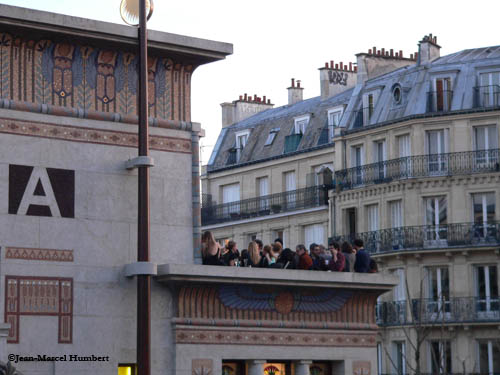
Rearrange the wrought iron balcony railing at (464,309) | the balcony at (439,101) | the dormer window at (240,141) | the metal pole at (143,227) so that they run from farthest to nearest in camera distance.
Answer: the dormer window at (240,141), the balcony at (439,101), the wrought iron balcony railing at (464,309), the metal pole at (143,227)

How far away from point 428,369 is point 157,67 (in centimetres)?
3327

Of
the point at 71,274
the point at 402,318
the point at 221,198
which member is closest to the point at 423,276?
the point at 402,318

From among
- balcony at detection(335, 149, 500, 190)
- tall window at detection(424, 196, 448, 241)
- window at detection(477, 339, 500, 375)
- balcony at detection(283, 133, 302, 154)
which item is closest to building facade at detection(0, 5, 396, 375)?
window at detection(477, 339, 500, 375)

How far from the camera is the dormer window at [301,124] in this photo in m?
66.4

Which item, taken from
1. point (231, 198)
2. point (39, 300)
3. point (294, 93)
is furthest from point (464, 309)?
point (39, 300)

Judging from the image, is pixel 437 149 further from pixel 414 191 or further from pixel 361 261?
pixel 361 261

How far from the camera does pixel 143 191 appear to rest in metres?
22.6

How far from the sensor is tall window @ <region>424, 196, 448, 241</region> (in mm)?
56969

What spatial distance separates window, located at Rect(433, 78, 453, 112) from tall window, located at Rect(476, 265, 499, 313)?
A: 22.1ft

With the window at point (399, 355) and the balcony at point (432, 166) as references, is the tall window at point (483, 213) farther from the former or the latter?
the window at point (399, 355)

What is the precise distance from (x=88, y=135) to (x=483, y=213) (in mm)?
34241

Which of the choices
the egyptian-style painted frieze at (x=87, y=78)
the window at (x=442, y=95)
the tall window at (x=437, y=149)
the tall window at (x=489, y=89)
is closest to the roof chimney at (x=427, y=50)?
the window at (x=442, y=95)

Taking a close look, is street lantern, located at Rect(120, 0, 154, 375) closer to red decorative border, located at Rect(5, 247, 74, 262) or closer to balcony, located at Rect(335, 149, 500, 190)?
red decorative border, located at Rect(5, 247, 74, 262)

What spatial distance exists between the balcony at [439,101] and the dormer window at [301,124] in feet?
30.5
